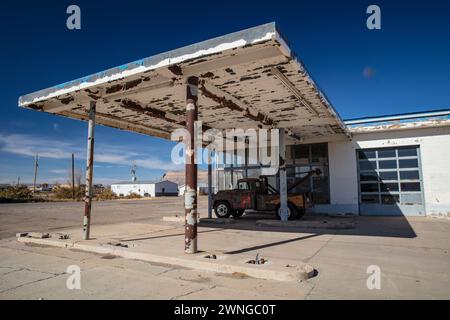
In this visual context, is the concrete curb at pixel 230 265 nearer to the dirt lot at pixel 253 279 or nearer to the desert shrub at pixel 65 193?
the dirt lot at pixel 253 279

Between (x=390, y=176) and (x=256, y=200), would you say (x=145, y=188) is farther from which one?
(x=390, y=176)

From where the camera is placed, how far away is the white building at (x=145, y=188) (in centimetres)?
7747

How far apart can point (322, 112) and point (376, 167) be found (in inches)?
272

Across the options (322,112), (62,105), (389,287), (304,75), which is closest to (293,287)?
(389,287)

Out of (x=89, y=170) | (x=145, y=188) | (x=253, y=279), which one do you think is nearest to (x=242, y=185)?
(x=89, y=170)

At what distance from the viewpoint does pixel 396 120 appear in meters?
14.2

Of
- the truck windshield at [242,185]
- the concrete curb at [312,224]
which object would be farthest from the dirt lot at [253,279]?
the truck windshield at [242,185]

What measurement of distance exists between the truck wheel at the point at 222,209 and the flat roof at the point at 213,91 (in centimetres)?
407

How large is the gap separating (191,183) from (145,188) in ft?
245

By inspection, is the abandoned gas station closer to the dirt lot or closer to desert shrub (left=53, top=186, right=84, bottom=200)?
the dirt lot
